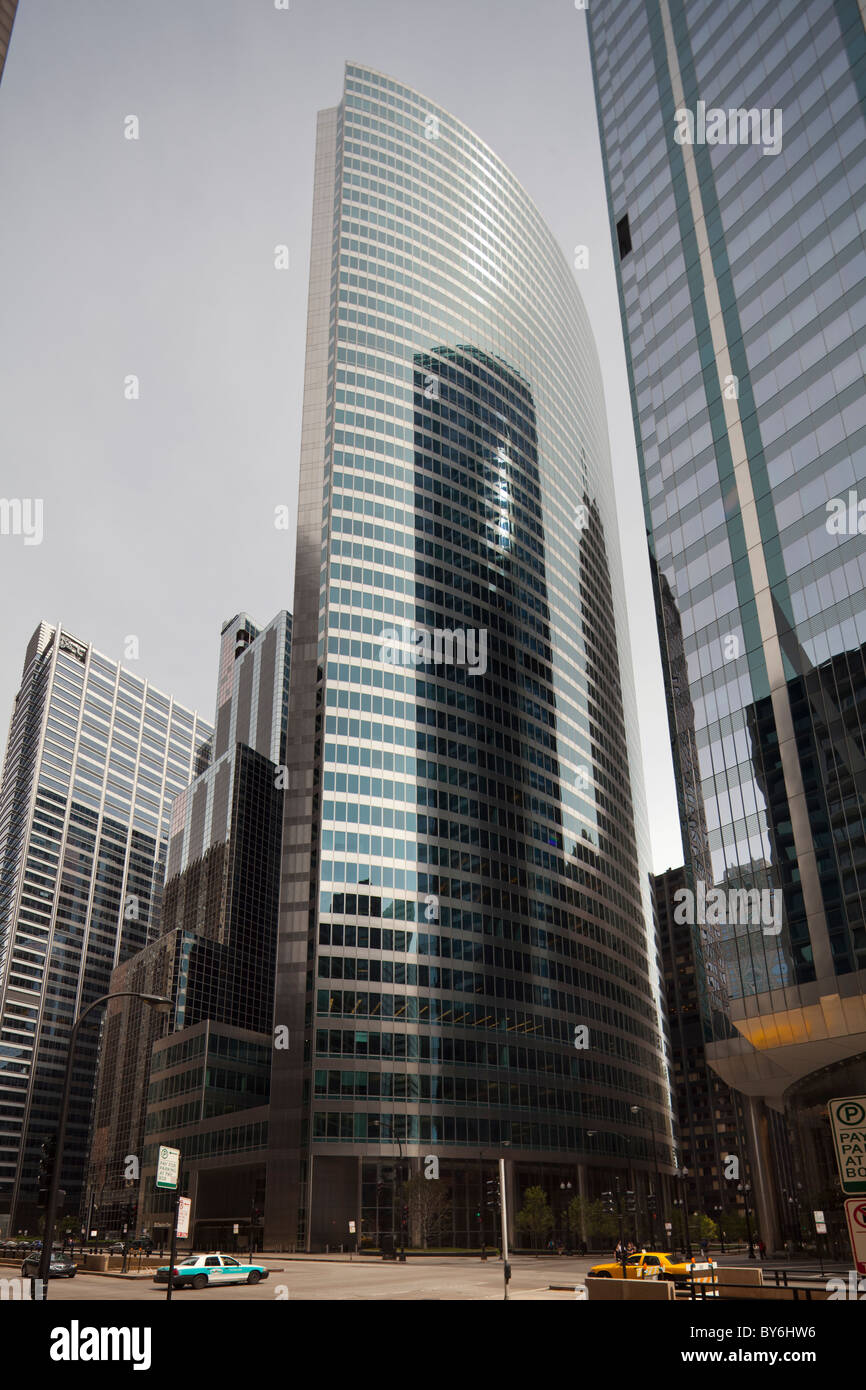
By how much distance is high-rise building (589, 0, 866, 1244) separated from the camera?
57188 mm

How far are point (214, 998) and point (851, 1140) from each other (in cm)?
13240

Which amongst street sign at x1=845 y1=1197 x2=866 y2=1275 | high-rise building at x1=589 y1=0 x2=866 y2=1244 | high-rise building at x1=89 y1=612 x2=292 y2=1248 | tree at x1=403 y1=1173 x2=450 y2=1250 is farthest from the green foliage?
street sign at x1=845 y1=1197 x2=866 y2=1275

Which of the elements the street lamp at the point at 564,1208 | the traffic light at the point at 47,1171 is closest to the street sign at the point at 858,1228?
the traffic light at the point at 47,1171

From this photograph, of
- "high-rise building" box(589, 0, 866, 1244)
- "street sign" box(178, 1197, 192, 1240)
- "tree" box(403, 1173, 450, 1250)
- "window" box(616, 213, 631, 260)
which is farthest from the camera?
"window" box(616, 213, 631, 260)

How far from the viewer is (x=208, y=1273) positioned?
41781mm

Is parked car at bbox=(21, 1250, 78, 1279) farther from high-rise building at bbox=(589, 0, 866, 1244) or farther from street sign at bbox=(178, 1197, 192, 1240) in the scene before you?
high-rise building at bbox=(589, 0, 866, 1244)

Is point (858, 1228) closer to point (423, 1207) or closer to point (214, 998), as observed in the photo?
point (423, 1207)

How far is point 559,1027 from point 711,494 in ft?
216

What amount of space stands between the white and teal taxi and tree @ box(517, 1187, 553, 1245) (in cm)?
4739

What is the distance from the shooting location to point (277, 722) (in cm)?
15038

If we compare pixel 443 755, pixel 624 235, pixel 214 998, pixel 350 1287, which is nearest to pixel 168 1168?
pixel 350 1287

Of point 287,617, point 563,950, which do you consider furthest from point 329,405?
point 563,950
